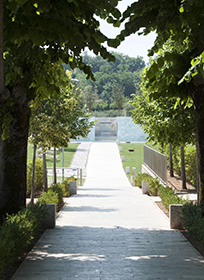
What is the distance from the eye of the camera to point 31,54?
5.43 meters

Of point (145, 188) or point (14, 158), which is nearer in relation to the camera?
point (14, 158)

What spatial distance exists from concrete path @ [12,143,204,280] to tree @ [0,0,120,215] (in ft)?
4.97

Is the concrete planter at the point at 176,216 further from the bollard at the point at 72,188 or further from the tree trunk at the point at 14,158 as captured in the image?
the bollard at the point at 72,188

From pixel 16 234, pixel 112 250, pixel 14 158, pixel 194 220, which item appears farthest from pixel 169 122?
pixel 16 234

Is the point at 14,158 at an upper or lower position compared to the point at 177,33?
lower

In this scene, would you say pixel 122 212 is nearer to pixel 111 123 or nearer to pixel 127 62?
pixel 111 123

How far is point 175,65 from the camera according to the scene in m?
6.55

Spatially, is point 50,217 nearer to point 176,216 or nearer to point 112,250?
point 112,250

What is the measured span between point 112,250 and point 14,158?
2725mm

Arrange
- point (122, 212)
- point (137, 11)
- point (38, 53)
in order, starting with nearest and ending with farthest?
point (137, 11), point (38, 53), point (122, 212)

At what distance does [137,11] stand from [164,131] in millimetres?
7939

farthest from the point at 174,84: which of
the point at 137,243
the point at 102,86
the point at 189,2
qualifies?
the point at 102,86

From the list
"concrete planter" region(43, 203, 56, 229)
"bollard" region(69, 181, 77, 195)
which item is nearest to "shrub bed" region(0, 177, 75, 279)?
"concrete planter" region(43, 203, 56, 229)

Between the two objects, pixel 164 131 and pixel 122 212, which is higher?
pixel 164 131
